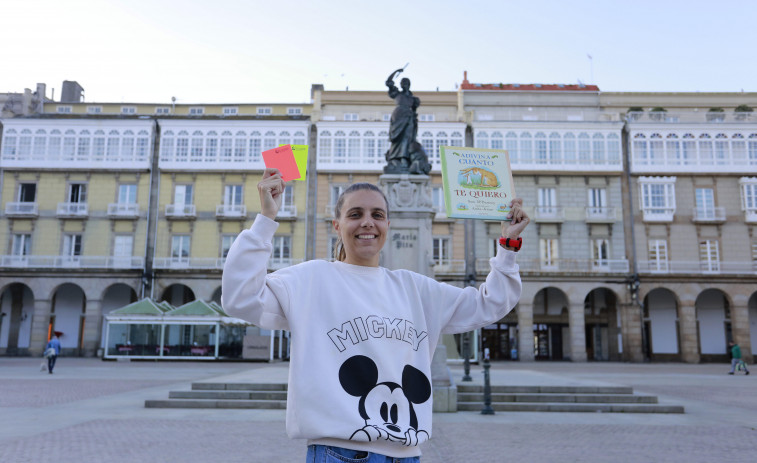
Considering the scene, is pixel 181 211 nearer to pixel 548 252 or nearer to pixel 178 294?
pixel 178 294

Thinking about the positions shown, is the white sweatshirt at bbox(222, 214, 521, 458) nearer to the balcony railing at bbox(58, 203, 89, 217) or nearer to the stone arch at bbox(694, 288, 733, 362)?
the balcony railing at bbox(58, 203, 89, 217)

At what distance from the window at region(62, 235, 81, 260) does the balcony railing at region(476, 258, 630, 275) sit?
25150 mm

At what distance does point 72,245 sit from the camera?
38125mm

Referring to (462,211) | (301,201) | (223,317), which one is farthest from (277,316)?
(301,201)

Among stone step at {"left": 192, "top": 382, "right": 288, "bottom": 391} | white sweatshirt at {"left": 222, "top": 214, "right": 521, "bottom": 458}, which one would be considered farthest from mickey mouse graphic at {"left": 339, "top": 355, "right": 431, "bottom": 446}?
stone step at {"left": 192, "top": 382, "right": 288, "bottom": 391}

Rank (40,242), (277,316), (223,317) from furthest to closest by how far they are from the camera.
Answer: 1. (40,242)
2. (223,317)
3. (277,316)

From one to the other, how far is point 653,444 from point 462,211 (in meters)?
7.45

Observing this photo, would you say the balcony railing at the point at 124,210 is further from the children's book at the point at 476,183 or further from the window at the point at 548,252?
the children's book at the point at 476,183

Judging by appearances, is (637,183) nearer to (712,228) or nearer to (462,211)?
(712,228)

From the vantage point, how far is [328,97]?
4369 centimetres

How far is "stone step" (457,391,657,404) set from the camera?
12.9m

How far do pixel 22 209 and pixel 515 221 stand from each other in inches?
1647

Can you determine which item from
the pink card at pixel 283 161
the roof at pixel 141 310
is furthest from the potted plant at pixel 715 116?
the pink card at pixel 283 161

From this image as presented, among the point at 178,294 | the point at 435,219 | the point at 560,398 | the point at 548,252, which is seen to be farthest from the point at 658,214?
the point at 178,294
